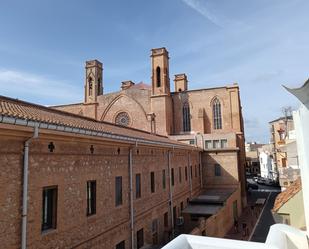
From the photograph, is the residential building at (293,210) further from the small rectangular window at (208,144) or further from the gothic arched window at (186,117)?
the gothic arched window at (186,117)

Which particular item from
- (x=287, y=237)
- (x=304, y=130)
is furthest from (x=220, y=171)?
(x=304, y=130)

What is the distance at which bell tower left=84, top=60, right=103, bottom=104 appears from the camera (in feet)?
131

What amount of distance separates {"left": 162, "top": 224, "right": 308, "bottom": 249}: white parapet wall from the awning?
15.0 metres

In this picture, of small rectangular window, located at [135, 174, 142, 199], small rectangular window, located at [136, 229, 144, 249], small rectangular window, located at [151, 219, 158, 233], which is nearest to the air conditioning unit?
small rectangular window, located at [151, 219, 158, 233]

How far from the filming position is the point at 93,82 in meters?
40.1

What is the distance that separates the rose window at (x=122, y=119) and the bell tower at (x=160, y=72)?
493 cm

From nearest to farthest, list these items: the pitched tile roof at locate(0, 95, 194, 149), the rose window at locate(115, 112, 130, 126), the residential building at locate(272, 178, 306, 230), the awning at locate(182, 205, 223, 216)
Answer: 1. the pitched tile roof at locate(0, 95, 194, 149)
2. the residential building at locate(272, 178, 306, 230)
3. the awning at locate(182, 205, 223, 216)
4. the rose window at locate(115, 112, 130, 126)

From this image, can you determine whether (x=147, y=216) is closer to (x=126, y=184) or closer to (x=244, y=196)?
(x=126, y=184)

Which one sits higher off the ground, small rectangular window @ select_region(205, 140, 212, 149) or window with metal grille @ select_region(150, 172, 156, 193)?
small rectangular window @ select_region(205, 140, 212, 149)

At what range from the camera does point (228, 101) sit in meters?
35.0

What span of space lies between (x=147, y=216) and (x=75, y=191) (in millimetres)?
6430

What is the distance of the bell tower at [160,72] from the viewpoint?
3534 cm

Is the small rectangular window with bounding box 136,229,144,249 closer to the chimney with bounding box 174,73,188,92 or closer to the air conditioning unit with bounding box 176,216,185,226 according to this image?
the air conditioning unit with bounding box 176,216,185,226

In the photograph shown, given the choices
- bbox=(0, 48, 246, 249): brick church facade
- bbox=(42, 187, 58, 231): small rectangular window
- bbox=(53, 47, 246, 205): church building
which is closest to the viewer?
bbox=(0, 48, 246, 249): brick church facade
